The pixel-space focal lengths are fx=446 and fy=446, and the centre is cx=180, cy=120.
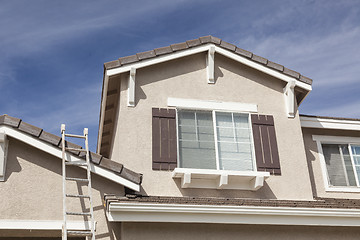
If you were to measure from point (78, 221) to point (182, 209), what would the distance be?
202cm

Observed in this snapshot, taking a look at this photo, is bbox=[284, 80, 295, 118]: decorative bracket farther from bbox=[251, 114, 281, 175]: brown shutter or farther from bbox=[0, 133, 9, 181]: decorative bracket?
bbox=[0, 133, 9, 181]: decorative bracket

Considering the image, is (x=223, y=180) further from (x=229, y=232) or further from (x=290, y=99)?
(x=290, y=99)

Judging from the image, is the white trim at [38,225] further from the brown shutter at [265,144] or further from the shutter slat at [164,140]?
the brown shutter at [265,144]

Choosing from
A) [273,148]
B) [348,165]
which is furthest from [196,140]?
[348,165]

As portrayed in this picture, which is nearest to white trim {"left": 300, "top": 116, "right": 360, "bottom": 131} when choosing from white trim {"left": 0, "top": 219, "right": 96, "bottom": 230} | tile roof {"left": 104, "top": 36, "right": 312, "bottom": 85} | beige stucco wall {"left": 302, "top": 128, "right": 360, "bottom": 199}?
beige stucco wall {"left": 302, "top": 128, "right": 360, "bottom": 199}

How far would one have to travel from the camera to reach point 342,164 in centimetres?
1177

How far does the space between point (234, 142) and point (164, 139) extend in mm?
1687

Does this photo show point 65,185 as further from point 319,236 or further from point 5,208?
point 319,236

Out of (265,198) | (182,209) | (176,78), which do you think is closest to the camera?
(182,209)

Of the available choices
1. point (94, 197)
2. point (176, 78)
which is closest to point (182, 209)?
point (94, 197)

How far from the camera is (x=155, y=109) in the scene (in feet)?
34.3

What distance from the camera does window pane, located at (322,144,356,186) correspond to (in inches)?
456

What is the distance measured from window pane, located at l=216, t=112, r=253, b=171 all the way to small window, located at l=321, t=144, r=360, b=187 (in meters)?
2.60

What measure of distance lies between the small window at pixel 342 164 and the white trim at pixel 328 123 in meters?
0.53
